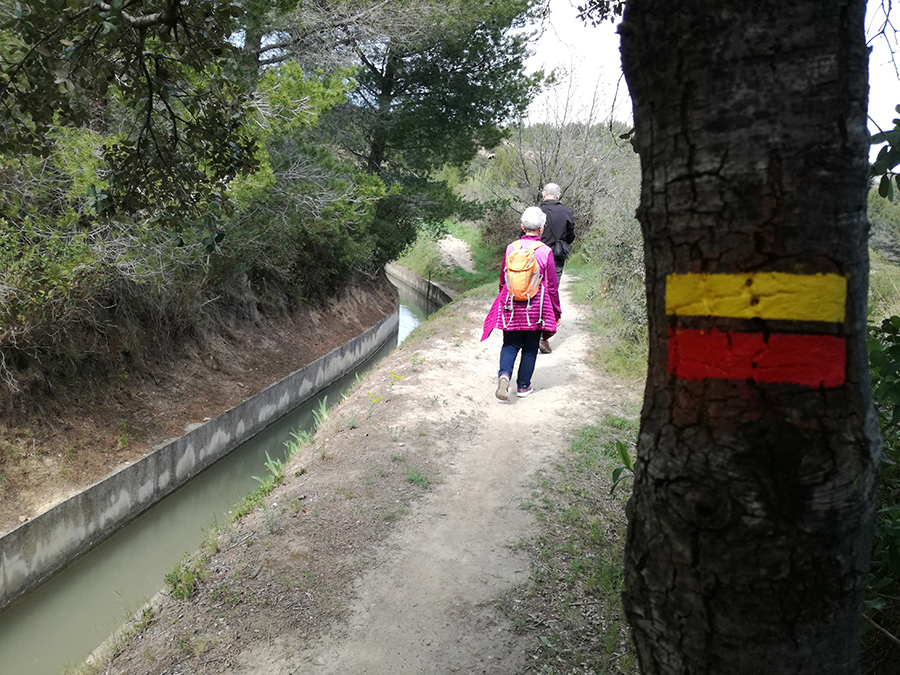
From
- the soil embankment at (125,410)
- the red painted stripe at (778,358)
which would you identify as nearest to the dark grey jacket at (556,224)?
the soil embankment at (125,410)

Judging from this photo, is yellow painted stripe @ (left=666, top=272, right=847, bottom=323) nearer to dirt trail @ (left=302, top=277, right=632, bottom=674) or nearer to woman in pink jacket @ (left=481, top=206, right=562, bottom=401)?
dirt trail @ (left=302, top=277, right=632, bottom=674)

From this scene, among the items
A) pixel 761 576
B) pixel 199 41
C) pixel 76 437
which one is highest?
pixel 199 41

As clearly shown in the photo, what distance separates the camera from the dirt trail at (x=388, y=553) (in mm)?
3109

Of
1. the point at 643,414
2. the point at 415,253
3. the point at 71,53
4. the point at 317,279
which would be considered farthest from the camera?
the point at 415,253

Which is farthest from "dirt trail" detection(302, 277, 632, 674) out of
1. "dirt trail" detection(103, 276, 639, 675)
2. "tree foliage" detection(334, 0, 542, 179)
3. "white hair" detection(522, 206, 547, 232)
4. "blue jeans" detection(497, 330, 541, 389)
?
"tree foliage" detection(334, 0, 542, 179)

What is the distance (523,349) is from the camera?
639 cm

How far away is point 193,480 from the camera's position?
875 cm

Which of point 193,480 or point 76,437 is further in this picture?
point 193,480

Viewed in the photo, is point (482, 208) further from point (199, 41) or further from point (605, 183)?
point (199, 41)

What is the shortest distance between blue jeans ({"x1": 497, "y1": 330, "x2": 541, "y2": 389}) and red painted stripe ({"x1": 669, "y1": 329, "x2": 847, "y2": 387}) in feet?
16.5

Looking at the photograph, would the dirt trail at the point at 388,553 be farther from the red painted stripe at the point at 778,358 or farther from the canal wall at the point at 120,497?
the canal wall at the point at 120,497

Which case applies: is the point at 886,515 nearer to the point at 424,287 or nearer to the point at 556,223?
the point at 556,223

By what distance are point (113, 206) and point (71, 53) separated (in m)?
0.85

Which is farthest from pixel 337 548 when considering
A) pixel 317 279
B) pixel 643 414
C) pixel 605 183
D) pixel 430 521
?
pixel 605 183
